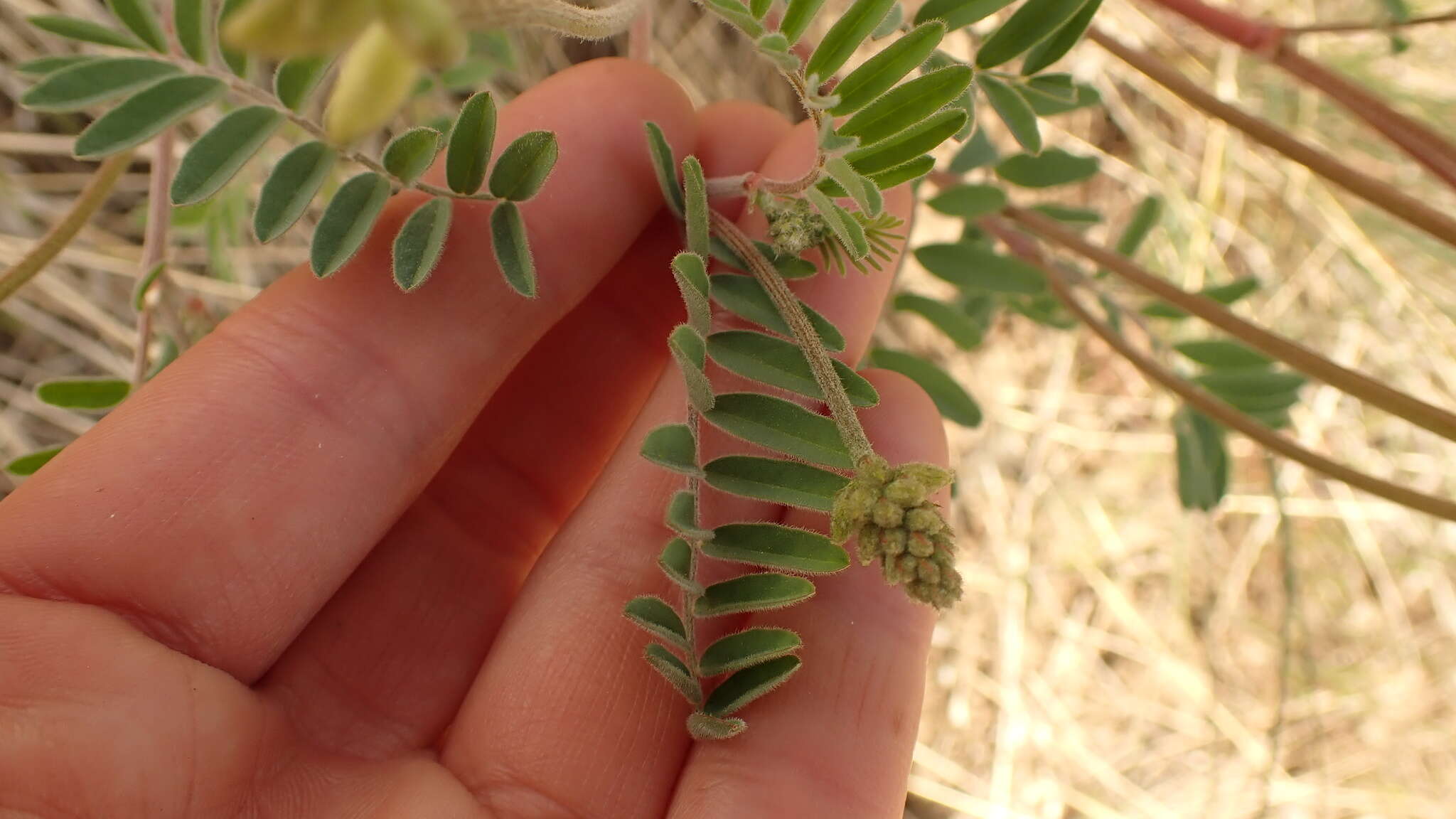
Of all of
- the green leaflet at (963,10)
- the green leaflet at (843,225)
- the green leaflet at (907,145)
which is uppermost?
the green leaflet at (963,10)

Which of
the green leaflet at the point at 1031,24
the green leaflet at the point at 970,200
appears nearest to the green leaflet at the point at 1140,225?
the green leaflet at the point at 970,200

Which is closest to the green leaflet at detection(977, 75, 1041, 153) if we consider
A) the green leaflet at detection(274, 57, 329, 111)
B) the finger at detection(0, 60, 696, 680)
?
the finger at detection(0, 60, 696, 680)

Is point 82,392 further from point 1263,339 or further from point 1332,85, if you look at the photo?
point 1332,85

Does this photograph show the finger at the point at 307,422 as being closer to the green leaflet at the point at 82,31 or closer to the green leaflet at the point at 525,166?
the green leaflet at the point at 525,166

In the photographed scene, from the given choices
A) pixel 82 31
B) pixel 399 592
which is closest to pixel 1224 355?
pixel 399 592

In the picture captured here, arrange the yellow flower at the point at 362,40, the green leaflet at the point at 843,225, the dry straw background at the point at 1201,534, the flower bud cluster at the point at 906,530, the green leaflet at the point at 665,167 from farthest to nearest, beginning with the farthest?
the dry straw background at the point at 1201,534, the green leaflet at the point at 665,167, the green leaflet at the point at 843,225, the flower bud cluster at the point at 906,530, the yellow flower at the point at 362,40

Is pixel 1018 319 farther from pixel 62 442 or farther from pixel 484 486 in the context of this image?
pixel 62 442

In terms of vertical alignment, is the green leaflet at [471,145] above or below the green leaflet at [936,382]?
below
